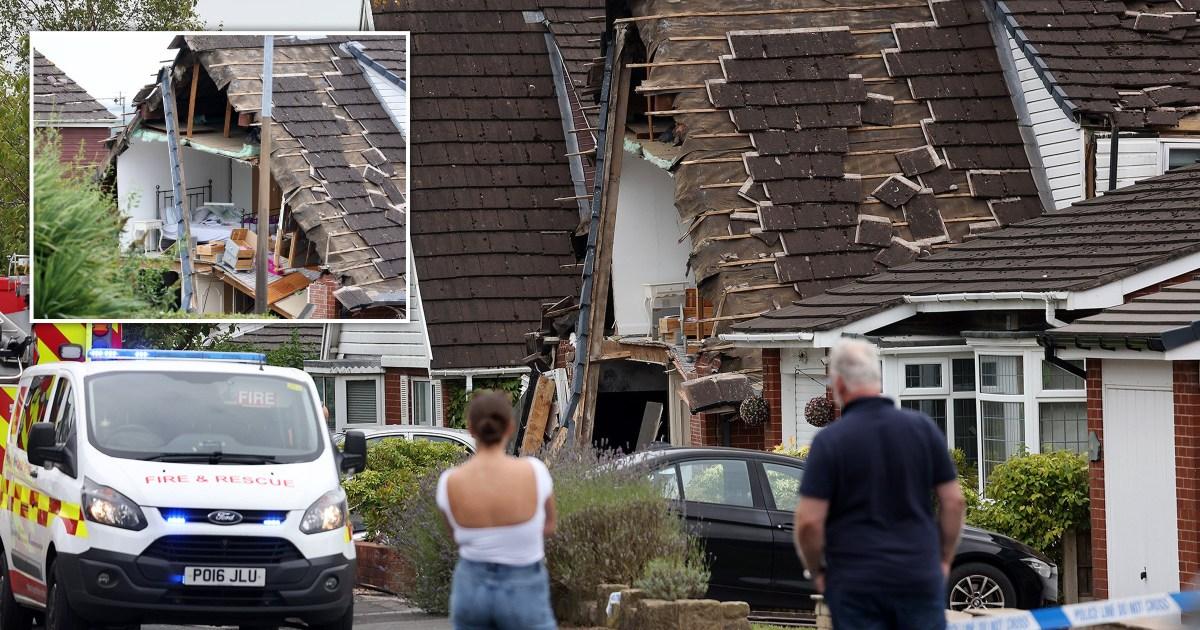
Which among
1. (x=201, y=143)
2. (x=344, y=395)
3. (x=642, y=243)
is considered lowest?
(x=344, y=395)

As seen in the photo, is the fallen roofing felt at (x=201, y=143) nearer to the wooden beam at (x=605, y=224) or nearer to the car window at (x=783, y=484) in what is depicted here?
the wooden beam at (x=605, y=224)

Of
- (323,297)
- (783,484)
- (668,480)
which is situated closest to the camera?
(668,480)

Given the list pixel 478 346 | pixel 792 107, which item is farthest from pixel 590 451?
pixel 478 346

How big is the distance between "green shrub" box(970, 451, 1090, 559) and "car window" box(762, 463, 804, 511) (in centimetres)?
280

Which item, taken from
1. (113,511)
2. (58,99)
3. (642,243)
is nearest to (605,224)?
(642,243)

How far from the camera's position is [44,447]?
37.9ft

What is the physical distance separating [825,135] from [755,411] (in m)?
4.14

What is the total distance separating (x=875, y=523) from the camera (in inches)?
266

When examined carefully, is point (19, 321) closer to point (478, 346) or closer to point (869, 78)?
point (869, 78)

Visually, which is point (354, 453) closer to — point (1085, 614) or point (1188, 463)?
point (1085, 614)

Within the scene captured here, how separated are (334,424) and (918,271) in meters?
17.6

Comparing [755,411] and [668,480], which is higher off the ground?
[755,411]

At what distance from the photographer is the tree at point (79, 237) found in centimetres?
2216

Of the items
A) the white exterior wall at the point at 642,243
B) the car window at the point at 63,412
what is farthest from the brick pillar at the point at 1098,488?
the white exterior wall at the point at 642,243
